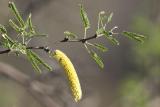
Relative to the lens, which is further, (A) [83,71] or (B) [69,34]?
(A) [83,71]

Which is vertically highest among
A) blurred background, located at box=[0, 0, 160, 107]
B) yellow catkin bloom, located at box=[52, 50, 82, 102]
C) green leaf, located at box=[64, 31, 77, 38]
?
green leaf, located at box=[64, 31, 77, 38]

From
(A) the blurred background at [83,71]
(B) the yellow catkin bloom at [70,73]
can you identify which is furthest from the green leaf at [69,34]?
(A) the blurred background at [83,71]

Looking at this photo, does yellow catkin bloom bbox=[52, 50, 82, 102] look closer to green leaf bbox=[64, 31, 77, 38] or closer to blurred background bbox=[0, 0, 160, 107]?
green leaf bbox=[64, 31, 77, 38]

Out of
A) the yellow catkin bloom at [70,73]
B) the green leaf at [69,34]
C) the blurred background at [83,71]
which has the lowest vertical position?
the blurred background at [83,71]

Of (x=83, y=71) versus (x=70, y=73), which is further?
(x=83, y=71)

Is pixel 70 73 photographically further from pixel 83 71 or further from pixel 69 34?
pixel 83 71

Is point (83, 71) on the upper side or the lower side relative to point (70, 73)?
lower

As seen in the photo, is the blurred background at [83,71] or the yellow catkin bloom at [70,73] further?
the blurred background at [83,71]

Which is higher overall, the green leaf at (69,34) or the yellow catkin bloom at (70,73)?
the green leaf at (69,34)

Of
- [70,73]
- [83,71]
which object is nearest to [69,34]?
[70,73]

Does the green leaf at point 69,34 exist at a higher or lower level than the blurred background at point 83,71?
higher

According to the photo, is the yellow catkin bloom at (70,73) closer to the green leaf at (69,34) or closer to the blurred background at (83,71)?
the green leaf at (69,34)

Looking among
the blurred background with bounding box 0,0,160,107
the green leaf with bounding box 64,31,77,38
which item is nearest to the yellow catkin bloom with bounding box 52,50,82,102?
the green leaf with bounding box 64,31,77,38
